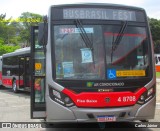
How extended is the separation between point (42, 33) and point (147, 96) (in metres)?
2.75

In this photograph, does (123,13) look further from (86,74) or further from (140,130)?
(140,130)

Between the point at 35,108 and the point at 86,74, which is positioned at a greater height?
the point at 86,74

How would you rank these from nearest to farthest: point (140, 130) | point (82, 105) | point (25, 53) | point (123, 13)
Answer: point (82, 105), point (123, 13), point (140, 130), point (25, 53)

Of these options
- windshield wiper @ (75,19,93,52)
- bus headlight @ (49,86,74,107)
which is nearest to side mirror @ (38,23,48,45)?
windshield wiper @ (75,19,93,52)

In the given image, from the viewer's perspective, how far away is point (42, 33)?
848 centimetres

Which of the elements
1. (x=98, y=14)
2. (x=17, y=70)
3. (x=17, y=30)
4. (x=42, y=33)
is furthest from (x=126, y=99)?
(x=17, y=30)

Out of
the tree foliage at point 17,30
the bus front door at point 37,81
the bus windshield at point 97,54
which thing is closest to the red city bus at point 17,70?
the bus front door at point 37,81

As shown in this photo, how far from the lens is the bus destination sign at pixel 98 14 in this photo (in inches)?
342

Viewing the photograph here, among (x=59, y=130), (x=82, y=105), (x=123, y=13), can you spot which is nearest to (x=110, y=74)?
(x=82, y=105)

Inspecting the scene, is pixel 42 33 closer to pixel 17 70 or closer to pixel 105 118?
pixel 105 118

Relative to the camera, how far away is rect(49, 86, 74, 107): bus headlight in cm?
815

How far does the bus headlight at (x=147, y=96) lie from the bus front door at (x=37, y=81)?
2321 millimetres

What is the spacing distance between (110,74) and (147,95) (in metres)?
0.97

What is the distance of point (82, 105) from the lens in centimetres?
814
